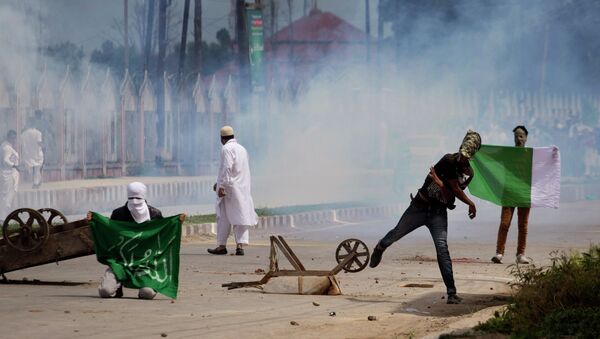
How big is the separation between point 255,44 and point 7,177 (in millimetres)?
10094

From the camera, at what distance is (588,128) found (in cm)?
4691

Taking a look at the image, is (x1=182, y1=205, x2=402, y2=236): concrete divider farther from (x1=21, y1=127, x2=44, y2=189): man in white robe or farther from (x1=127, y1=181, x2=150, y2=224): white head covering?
(x1=127, y1=181, x2=150, y2=224): white head covering

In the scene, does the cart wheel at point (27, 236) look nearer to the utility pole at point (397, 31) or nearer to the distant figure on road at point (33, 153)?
the distant figure on road at point (33, 153)

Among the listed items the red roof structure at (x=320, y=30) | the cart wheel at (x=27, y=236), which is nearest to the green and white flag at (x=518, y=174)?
the cart wheel at (x=27, y=236)

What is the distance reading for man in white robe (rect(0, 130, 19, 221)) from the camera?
81.0 ft

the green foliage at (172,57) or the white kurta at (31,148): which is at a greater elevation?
the green foliage at (172,57)

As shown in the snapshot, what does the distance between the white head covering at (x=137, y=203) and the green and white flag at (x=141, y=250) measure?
20 centimetres

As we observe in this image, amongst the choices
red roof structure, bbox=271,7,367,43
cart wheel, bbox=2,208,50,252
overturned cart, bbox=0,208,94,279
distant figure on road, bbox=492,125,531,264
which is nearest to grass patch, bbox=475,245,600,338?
overturned cart, bbox=0,208,94,279

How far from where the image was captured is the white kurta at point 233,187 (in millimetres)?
17484

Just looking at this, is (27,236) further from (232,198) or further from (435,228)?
(232,198)

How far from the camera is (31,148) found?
28781mm

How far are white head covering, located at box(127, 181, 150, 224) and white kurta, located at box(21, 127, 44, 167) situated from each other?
1652cm

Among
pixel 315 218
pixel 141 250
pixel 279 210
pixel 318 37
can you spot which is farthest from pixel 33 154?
pixel 318 37

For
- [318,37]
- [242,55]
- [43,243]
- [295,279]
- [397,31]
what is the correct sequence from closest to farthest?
[295,279] → [43,243] → [242,55] → [397,31] → [318,37]
